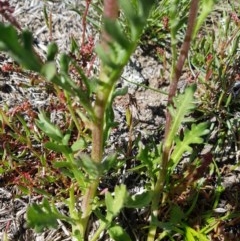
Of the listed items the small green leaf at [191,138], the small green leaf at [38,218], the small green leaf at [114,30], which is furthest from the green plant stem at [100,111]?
the small green leaf at [191,138]

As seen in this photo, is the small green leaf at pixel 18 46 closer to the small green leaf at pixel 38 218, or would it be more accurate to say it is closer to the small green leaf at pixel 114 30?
the small green leaf at pixel 114 30

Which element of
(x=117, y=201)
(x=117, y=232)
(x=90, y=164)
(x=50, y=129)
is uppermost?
(x=50, y=129)

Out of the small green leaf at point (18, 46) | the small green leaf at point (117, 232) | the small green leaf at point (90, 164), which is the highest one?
the small green leaf at point (18, 46)

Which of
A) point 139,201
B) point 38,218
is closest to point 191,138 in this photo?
point 139,201

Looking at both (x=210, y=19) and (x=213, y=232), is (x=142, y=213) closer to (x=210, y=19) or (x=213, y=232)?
(x=213, y=232)

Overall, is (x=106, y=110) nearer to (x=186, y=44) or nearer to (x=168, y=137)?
(x=168, y=137)


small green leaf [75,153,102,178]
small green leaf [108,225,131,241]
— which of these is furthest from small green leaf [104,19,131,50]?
small green leaf [108,225,131,241]

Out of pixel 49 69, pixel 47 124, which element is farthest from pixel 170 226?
pixel 49 69

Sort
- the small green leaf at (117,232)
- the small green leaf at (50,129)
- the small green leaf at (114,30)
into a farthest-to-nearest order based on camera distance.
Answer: the small green leaf at (117,232) < the small green leaf at (50,129) < the small green leaf at (114,30)

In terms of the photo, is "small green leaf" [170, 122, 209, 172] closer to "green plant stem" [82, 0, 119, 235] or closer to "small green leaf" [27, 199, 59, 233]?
"green plant stem" [82, 0, 119, 235]
